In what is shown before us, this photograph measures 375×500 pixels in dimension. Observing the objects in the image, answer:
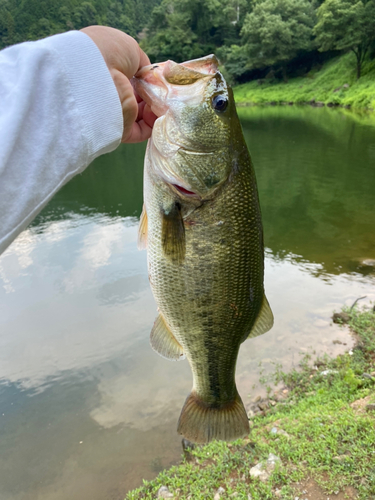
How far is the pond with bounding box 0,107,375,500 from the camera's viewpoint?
12.2 ft

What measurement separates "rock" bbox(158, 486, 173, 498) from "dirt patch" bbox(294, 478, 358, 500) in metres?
1.03

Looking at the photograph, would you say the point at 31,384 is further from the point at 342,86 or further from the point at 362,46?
the point at 362,46

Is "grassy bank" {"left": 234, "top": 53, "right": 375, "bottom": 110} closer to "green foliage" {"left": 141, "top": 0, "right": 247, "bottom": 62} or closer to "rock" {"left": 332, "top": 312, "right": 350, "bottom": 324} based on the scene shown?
"green foliage" {"left": 141, "top": 0, "right": 247, "bottom": 62}

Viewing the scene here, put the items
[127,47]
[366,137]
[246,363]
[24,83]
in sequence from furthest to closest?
[366,137]
[246,363]
[127,47]
[24,83]

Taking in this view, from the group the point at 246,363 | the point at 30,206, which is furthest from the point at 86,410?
the point at 30,206

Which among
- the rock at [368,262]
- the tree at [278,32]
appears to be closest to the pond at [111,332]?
the rock at [368,262]

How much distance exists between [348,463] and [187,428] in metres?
1.50

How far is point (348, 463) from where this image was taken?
8.55 feet

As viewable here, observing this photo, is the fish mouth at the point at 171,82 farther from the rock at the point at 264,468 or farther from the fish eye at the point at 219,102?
the rock at the point at 264,468

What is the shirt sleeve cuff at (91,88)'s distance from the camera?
3.79 feet

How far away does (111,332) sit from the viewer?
559cm

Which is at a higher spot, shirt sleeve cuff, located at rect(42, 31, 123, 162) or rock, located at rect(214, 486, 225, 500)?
shirt sleeve cuff, located at rect(42, 31, 123, 162)

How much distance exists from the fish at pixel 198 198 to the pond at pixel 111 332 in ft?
8.74

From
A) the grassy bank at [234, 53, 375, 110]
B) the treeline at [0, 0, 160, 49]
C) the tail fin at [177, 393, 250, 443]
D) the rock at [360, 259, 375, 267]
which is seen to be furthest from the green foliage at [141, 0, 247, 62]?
the tail fin at [177, 393, 250, 443]
